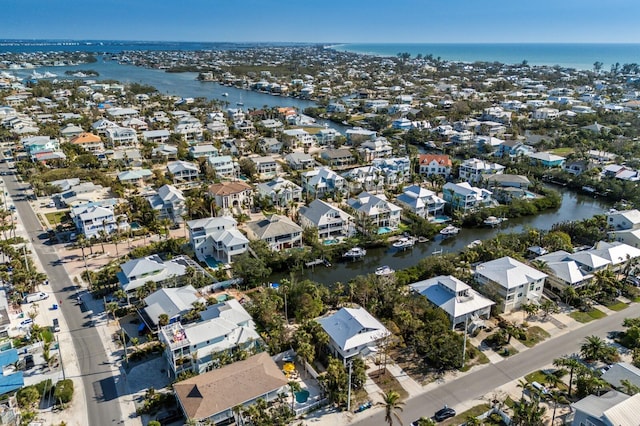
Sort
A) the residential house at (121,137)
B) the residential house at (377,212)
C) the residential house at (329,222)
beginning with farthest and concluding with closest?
the residential house at (121,137) < the residential house at (377,212) < the residential house at (329,222)

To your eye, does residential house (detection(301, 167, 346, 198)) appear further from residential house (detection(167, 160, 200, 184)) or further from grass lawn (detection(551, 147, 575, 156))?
grass lawn (detection(551, 147, 575, 156))

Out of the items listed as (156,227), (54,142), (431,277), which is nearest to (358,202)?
(431,277)

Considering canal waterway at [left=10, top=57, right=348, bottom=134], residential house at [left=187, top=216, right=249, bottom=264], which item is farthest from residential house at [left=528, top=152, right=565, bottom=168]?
residential house at [left=187, top=216, right=249, bottom=264]

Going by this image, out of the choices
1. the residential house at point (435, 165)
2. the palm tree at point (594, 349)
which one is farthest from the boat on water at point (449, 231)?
the palm tree at point (594, 349)

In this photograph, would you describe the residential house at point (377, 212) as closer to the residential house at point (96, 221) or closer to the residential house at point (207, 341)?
the residential house at point (207, 341)

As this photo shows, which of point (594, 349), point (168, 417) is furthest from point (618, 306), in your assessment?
point (168, 417)
